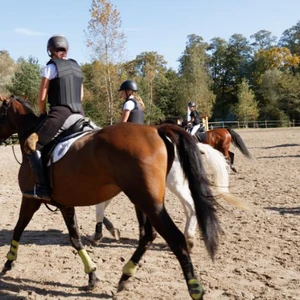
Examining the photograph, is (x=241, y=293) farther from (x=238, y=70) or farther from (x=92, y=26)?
(x=238, y=70)

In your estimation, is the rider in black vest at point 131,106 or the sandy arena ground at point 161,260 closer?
the sandy arena ground at point 161,260

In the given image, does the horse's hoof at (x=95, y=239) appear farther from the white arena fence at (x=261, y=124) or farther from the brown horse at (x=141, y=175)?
the white arena fence at (x=261, y=124)

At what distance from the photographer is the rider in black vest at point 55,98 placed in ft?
13.9

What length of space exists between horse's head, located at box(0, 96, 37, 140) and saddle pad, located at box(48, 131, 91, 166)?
1001 millimetres

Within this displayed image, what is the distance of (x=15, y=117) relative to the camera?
5066mm

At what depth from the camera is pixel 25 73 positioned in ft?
128

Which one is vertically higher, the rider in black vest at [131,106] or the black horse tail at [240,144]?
the rider in black vest at [131,106]

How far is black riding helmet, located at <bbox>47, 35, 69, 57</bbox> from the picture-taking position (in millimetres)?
4375

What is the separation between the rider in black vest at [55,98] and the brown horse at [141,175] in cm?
17

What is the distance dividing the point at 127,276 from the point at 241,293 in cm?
124

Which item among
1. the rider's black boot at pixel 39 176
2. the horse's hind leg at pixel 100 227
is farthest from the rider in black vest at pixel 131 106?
the rider's black boot at pixel 39 176

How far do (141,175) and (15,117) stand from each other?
7.81 feet

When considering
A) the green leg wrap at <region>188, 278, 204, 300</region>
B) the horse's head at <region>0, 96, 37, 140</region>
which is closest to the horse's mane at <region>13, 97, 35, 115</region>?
the horse's head at <region>0, 96, 37, 140</region>

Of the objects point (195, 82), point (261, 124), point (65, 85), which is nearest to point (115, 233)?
point (65, 85)
